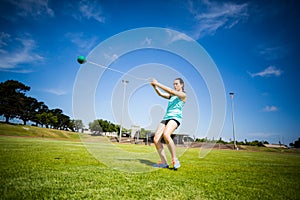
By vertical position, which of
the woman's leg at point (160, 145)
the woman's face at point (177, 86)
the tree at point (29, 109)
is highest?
the tree at point (29, 109)

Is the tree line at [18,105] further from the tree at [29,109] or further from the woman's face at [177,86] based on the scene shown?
the woman's face at [177,86]

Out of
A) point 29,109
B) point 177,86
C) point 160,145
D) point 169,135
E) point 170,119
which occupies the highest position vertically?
point 29,109

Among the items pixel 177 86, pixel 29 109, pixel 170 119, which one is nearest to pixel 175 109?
pixel 170 119

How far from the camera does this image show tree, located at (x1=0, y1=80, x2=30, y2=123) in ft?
172

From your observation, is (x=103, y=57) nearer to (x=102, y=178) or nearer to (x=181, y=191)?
(x=102, y=178)

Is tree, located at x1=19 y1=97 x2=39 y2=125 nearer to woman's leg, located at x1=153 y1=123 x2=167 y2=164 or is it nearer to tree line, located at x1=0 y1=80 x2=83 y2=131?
tree line, located at x1=0 y1=80 x2=83 y2=131

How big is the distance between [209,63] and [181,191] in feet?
17.5

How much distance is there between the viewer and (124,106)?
7.23 meters

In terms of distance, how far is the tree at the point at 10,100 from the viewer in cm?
5244

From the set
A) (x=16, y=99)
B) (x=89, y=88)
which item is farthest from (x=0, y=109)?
(x=89, y=88)

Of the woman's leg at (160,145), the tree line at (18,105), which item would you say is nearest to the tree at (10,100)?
the tree line at (18,105)

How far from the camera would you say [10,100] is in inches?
2124

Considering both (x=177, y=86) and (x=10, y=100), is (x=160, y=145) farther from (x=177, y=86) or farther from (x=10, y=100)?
(x=10, y=100)

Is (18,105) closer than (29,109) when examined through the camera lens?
Yes
